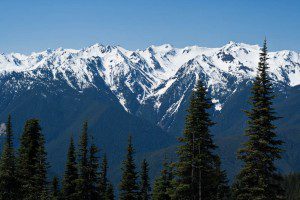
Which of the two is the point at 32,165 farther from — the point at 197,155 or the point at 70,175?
the point at 197,155

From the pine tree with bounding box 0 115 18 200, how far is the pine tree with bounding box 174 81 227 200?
20.0 m

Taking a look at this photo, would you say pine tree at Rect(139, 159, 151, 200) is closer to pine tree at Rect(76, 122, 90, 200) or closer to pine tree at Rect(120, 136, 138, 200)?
pine tree at Rect(120, 136, 138, 200)

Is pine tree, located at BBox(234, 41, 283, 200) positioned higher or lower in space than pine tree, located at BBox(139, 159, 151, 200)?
lower

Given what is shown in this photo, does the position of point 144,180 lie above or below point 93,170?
above

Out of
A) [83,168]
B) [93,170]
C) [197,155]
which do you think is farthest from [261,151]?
[83,168]

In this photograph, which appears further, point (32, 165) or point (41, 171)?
point (32, 165)

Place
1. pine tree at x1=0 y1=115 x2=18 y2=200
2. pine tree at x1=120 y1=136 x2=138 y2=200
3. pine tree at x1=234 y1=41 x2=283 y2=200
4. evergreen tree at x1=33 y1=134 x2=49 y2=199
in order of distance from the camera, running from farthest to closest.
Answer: pine tree at x1=120 y1=136 x2=138 y2=200 → pine tree at x1=0 y1=115 x2=18 y2=200 → evergreen tree at x1=33 y1=134 x2=49 y2=199 → pine tree at x1=234 y1=41 x2=283 y2=200

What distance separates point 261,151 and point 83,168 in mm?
21548

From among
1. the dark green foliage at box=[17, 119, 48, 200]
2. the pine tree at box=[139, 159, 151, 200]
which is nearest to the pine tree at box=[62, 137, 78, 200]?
the dark green foliage at box=[17, 119, 48, 200]

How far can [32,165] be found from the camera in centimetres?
5088

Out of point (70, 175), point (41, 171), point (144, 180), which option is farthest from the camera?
point (144, 180)

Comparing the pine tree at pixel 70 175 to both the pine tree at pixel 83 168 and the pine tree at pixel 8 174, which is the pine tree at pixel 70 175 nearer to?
the pine tree at pixel 83 168

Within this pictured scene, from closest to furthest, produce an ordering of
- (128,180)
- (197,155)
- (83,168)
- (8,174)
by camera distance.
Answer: (197,155), (83,168), (8,174), (128,180)

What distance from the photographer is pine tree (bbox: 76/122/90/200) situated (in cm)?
4953
